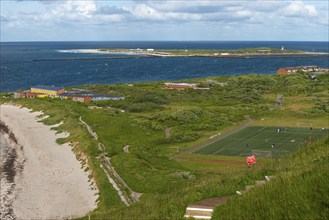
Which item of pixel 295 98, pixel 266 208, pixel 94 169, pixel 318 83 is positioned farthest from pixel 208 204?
pixel 318 83

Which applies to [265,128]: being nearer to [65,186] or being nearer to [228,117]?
[228,117]

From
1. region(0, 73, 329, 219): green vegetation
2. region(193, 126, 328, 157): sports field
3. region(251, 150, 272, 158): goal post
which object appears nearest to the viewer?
region(0, 73, 329, 219): green vegetation

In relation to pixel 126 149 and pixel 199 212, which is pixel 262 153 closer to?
pixel 126 149

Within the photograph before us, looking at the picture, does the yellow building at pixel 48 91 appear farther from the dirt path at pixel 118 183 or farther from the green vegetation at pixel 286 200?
the green vegetation at pixel 286 200

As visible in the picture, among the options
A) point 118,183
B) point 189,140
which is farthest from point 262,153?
point 118,183

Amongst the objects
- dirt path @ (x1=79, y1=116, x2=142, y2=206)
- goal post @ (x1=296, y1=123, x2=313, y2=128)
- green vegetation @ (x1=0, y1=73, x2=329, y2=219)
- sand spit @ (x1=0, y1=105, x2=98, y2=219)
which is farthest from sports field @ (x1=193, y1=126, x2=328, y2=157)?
sand spit @ (x1=0, y1=105, x2=98, y2=219)

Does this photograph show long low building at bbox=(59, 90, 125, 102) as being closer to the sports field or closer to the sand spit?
the sand spit
